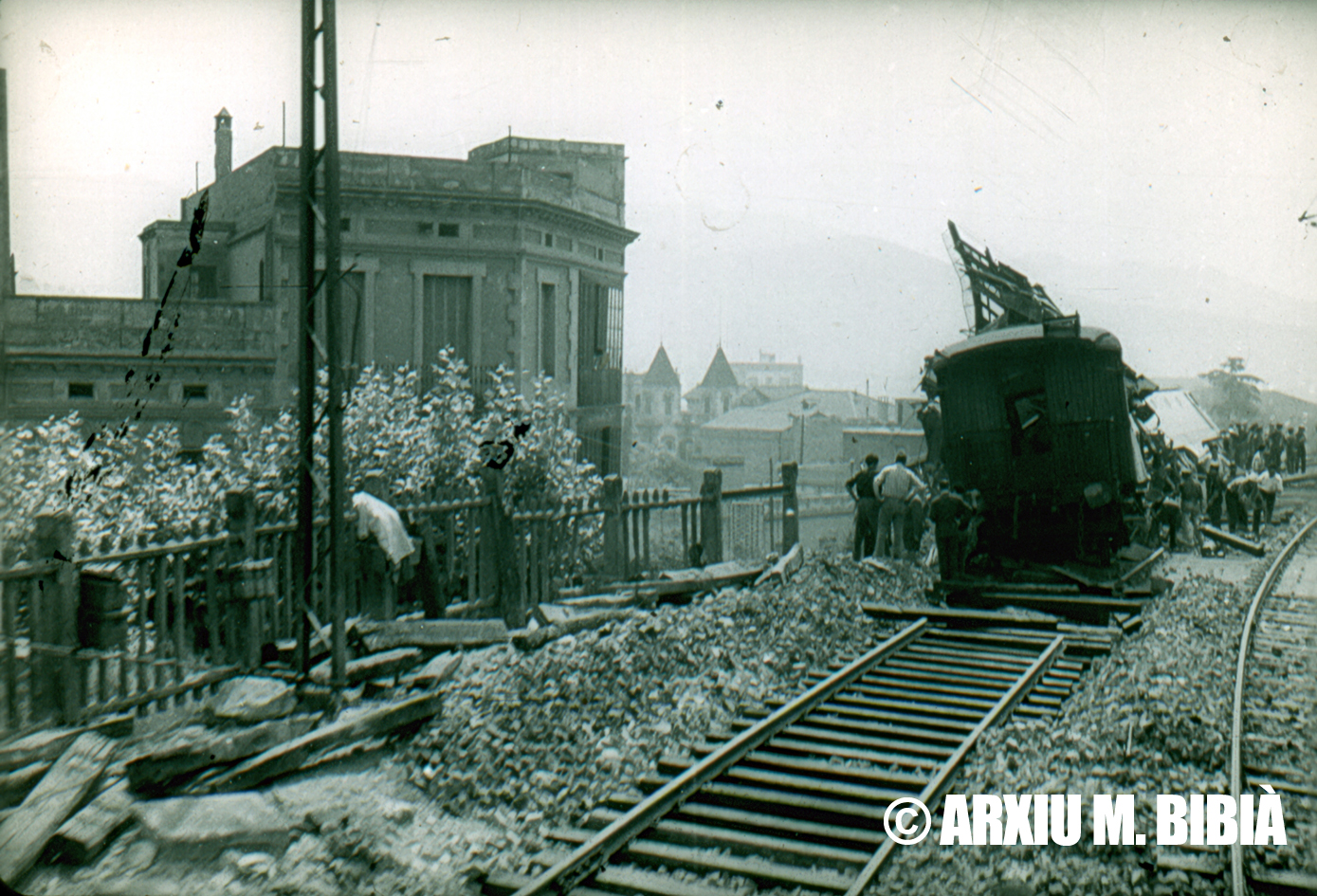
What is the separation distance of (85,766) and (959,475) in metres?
11.5

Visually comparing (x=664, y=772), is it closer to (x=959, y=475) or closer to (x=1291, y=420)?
(x=959, y=475)

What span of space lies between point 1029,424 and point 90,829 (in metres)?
11.6

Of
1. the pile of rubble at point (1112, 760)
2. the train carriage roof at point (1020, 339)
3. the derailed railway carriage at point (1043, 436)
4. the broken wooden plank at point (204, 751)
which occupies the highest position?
the train carriage roof at point (1020, 339)

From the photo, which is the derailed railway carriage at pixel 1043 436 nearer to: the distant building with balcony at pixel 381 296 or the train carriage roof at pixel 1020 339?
the train carriage roof at pixel 1020 339

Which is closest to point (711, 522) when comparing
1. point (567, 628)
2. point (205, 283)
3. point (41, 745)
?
point (567, 628)

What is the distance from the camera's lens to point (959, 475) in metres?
14.1

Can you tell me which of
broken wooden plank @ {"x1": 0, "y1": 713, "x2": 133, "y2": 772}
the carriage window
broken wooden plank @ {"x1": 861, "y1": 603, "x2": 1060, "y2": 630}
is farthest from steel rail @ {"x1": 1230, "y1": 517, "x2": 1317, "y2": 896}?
broken wooden plank @ {"x1": 0, "y1": 713, "x2": 133, "y2": 772}

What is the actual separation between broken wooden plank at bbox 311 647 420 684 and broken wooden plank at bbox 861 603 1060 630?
17.2 ft

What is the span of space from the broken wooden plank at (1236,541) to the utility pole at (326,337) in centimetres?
1748

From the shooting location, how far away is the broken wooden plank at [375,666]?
7562 millimetres

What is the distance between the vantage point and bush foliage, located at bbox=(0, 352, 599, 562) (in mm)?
13836

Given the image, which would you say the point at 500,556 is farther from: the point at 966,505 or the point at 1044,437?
the point at 1044,437

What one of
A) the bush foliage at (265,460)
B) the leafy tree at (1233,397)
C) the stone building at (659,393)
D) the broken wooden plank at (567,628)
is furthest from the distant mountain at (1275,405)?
the broken wooden plank at (567,628)

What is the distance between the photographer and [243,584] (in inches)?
308
